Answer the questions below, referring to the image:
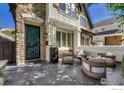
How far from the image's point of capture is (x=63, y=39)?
281 inches

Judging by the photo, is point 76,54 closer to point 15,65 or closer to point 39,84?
point 15,65

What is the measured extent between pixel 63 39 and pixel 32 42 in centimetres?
167

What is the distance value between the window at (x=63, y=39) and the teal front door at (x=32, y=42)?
1042 millimetres

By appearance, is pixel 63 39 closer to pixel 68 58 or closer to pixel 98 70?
pixel 68 58

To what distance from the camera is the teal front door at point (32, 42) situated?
624 cm

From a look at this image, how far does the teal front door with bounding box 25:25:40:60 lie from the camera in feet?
20.5

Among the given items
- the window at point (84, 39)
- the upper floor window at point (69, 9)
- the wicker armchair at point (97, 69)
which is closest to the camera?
the wicker armchair at point (97, 69)

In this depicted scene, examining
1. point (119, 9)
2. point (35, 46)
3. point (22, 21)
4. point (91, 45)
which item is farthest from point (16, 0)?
point (91, 45)

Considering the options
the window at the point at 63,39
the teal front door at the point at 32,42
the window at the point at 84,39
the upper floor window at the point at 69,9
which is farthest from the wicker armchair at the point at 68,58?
the upper floor window at the point at 69,9

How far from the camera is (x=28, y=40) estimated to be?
627 centimetres

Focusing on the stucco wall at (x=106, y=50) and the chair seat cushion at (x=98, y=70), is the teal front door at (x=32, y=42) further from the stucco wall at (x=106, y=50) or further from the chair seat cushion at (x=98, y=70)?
the chair seat cushion at (x=98, y=70)

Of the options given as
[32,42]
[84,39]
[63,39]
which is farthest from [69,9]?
[32,42]

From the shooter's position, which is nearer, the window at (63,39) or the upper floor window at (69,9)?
the window at (63,39)

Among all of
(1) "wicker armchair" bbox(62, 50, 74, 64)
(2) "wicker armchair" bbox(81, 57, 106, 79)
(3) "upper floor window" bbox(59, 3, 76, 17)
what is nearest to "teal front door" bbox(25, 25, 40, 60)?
(1) "wicker armchair" bbox(62, 50, 74, 64)
